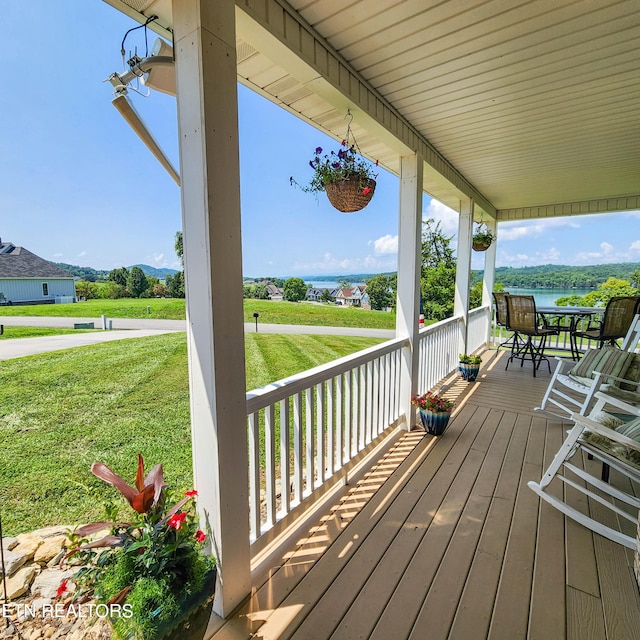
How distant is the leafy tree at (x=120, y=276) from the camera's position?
1792 mm

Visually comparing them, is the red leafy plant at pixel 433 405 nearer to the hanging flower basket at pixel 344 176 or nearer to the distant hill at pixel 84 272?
the hanging flower basket at pixel 344 176

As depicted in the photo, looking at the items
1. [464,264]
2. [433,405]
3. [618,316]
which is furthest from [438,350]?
[618,316]

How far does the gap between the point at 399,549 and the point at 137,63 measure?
97.0 inches

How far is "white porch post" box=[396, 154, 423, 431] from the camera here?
292 cm

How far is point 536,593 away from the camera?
4.82 feet

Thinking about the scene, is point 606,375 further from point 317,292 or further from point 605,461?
point 317,292

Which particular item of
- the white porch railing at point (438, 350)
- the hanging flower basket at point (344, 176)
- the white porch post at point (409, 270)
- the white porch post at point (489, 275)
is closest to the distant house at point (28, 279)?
the hanging flower basket at point (344, 176)

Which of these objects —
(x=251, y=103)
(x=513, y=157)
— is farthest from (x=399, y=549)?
(x=513, y=157)

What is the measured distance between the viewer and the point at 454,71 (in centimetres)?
200

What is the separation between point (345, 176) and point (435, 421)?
2143mm

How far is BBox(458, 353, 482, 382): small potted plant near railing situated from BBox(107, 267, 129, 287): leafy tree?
4.15 m

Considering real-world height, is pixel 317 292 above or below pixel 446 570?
above

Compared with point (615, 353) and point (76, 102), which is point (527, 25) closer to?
point (76, 102)

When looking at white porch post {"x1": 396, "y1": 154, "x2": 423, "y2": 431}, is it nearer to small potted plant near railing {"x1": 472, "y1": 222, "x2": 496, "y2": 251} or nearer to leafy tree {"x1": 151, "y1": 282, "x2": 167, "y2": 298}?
leafy tree {"x1": 151, "y1": 282, "x2": 167, "y2": 298}
